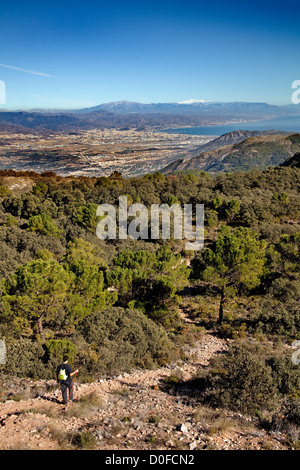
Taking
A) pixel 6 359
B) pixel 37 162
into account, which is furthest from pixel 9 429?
pixel 37 162

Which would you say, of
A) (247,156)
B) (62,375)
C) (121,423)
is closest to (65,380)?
(62,375)

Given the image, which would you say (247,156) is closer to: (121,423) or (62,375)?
(62,375)

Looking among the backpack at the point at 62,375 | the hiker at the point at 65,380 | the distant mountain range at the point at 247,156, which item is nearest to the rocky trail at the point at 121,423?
the hiker at the point at 65,380

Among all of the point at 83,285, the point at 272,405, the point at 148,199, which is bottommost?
the point at 272,405

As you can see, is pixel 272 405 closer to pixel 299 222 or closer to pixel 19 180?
pixel 299 222

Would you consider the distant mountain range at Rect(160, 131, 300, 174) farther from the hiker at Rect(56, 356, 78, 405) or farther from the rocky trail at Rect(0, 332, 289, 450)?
the hiker at Rect(56, 356, 78, 405)

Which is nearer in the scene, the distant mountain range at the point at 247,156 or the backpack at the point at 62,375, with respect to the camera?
the backpack at the point at 62,375

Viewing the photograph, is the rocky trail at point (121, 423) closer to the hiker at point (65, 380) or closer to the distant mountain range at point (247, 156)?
the hiker at point (65, 380)

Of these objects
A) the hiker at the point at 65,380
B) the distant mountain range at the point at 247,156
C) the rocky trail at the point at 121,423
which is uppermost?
the distant mountain range at the point at 247,156
